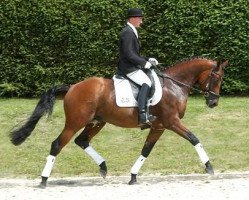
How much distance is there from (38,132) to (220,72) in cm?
485

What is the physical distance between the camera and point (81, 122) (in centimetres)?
987

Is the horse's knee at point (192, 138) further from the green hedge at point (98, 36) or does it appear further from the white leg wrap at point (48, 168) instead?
the green hedge at point (98, 36)

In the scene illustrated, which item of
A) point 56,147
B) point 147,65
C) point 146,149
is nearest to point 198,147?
point 146,149

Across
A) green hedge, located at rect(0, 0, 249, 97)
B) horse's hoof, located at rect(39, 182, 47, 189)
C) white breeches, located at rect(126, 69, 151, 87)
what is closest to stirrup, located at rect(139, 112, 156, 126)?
white breeches, located at rect(126, 69, 151, 87)

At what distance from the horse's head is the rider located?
0.97 meters

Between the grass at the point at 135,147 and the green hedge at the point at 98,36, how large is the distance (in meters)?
1.11

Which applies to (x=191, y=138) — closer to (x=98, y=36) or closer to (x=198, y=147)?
(x=198, y=147)

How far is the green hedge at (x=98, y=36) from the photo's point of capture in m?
16.0

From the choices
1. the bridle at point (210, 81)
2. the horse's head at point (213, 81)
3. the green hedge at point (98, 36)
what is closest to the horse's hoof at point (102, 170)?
the bridle at point (210, 81)

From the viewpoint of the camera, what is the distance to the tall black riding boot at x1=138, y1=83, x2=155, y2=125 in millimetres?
9828

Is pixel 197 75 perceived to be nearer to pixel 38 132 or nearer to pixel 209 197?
pixel 209 197

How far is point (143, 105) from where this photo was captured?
388 inches

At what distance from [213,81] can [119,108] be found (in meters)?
1.60

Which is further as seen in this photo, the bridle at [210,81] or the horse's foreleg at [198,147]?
the bridle at [210,81]
